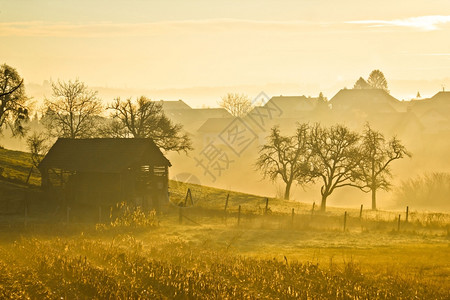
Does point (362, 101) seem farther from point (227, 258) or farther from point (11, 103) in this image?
point (227, 258)

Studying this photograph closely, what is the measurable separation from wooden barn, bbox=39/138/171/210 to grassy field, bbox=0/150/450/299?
16.3 ft

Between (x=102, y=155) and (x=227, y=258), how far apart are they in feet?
92.9

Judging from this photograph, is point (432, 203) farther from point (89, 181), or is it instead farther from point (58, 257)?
point (58, 257)

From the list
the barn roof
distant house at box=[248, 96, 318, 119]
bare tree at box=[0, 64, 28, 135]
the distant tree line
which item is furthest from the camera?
distant house at box=[248, 96, 318, 119]

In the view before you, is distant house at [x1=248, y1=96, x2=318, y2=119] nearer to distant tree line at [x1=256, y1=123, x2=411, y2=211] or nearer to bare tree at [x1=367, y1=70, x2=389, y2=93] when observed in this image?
bare tree at [x1=367, y1=70, x2=389, y2=93]

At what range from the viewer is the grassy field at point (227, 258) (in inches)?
583

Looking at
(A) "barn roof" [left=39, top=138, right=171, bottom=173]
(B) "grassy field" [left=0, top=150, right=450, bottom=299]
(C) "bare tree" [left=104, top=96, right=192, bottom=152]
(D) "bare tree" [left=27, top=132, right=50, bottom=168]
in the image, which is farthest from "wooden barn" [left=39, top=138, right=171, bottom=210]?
(C) "bare tree" [left=104, top=96, right=192, bottom=152]

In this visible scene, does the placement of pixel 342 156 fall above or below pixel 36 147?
above

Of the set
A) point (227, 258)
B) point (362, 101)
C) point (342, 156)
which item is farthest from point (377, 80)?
point (227, 258)

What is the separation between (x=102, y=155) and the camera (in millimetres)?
46875

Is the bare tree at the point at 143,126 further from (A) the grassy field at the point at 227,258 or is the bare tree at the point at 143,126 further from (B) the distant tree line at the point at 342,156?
(A) the grassy field at the point at 227,258

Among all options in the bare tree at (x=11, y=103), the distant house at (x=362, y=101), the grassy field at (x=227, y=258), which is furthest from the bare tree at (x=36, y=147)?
the distant house at (x=362, y=101)

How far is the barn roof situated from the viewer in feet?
149

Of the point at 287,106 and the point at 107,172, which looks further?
the point at 287,106
